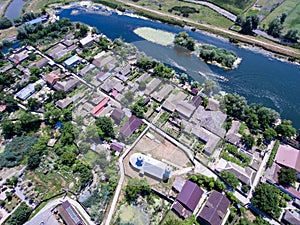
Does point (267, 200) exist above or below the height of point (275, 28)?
below

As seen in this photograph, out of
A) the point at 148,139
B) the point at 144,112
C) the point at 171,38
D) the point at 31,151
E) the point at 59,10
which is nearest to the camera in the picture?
the point at 31,151

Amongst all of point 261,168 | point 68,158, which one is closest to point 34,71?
point 68,158

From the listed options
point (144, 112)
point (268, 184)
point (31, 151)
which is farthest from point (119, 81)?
point (268, 184)

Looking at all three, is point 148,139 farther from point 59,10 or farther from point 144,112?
point 59,10

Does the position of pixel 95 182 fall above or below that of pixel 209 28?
below

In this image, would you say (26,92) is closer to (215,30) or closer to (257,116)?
(257,116)

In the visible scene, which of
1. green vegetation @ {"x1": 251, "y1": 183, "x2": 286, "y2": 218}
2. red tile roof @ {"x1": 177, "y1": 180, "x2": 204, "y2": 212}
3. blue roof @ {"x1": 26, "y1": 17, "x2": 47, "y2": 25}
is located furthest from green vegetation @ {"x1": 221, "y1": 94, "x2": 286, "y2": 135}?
blue roof @ {"x1": 26, "y1": 17, "x2": 47, "y2": 25}
